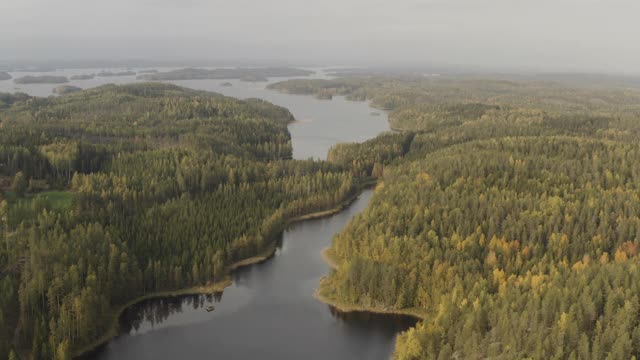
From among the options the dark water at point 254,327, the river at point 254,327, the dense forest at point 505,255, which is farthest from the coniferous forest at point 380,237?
the river at point 254,327

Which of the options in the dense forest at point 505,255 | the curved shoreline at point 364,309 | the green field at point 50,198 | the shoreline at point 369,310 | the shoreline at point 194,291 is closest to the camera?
the dense forest at point 505,255

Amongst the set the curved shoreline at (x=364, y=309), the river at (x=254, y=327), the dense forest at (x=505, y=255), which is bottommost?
the river at (x=254, y=327)

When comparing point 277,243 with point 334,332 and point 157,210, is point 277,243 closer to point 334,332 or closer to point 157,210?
point 157,210

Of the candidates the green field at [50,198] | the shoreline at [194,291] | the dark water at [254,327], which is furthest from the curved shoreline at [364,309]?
the green field at [50,198]

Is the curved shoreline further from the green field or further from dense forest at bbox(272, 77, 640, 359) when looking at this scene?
the green field

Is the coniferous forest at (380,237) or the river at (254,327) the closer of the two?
the coniferous forest at (380,237)

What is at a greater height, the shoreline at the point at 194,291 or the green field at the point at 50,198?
the green field at the point at 50,198

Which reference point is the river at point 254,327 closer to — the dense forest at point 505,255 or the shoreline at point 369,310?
the shoreline at point 369,310

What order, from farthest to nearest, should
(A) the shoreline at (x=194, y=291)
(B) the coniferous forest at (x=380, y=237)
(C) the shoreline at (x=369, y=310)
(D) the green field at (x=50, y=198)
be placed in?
(D) the green field at (x=50, y=198) < (C) the shoreline at (x=369, y=310) < (A) the shoreline at (x=194, y=291) < (B) the coniferous forest at (x=380, y=237)
